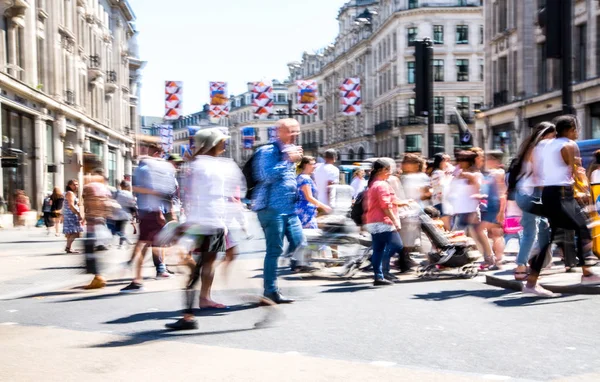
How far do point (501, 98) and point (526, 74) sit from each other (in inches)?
128

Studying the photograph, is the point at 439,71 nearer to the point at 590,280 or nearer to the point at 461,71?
the point at 461,71

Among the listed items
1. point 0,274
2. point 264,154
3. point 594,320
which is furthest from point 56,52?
point 594,320

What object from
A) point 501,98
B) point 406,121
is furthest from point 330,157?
point 406,121

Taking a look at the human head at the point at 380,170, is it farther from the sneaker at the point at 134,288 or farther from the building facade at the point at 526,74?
the building facade at the point at 526,74

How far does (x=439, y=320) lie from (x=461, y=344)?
108cm

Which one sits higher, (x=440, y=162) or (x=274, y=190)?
(x=440, y=162)

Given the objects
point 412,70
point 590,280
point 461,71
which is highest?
point 412,70

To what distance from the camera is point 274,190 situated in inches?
305

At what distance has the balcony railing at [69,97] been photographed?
125 ft

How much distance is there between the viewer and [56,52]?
34.7m

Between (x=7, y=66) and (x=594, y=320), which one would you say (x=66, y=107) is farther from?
(x=594, y=320)

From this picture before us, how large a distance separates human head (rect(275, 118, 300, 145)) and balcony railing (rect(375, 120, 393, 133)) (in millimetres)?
63069

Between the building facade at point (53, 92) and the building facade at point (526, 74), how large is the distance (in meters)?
16.6

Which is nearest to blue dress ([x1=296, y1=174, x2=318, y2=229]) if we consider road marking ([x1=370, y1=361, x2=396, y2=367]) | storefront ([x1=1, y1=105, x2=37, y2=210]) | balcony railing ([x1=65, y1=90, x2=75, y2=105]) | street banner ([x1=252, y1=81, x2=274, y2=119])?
road marking ([x1=370, y1=361, x2=396, y2=367])
